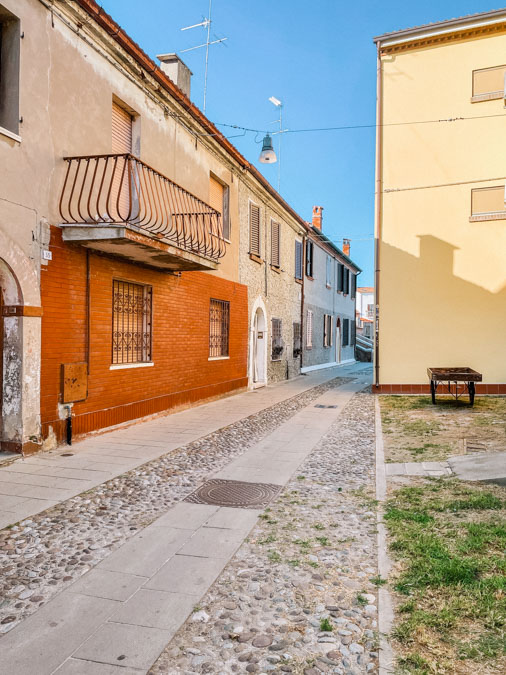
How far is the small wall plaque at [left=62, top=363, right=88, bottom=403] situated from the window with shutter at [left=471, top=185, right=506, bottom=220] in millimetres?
10593

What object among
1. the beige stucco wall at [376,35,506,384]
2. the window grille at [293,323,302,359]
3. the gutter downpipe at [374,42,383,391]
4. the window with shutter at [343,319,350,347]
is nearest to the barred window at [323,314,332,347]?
the window with shutter at [343,319,350,347]

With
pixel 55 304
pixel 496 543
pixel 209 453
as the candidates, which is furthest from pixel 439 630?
pixel 55 304

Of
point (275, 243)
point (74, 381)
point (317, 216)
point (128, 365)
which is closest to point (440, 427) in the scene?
point (128, 365)

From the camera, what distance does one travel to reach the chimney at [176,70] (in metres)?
10.6

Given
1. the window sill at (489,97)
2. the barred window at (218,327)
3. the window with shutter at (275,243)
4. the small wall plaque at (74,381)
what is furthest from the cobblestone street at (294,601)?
the window with shutter at (275,243)

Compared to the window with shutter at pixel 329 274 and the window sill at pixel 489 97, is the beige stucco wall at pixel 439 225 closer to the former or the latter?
the window sill at pixel 489 97

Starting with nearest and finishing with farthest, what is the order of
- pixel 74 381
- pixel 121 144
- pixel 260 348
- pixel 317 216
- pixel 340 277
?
pixel 74 381 < pixel 121 144 < pixel 260 348 < pixel 317 216 < pixel 340 277

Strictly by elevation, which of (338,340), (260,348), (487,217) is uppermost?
(487,217)

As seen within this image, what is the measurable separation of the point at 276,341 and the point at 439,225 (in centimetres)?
642

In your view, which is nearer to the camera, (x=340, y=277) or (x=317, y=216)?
(x=317, y=216)

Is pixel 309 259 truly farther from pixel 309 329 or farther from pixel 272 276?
pixel 272 276

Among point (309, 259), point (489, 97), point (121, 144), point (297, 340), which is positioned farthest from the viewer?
point (309, 259)

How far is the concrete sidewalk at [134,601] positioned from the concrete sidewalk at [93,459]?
131 cm

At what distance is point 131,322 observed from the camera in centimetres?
869
